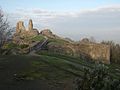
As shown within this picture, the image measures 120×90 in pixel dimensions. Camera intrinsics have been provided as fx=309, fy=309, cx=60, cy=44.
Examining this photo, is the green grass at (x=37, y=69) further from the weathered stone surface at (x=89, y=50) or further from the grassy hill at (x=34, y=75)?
the weathered stone surface at (x=89, y=50)

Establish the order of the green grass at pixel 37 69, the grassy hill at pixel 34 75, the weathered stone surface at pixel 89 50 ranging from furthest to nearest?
1. the weathered stone surface at pixel 89 50
2. the green grass at pixel 37 69
3. the grassy hill at pixel 34 75

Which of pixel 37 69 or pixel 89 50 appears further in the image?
pixel 89 50

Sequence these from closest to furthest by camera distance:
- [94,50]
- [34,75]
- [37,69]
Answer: [34,75] → [37,69] → [94,50]

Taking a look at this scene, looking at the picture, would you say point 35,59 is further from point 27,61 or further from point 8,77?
point 8,77

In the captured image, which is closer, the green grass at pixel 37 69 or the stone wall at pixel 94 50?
the green grass at pixel 37 69

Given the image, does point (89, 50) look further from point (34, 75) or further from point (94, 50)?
point (34, 75)

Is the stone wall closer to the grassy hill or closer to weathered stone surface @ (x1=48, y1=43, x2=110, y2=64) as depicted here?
weathered stone surface @ (x1=48, y1=43, x2=110, y2=64)

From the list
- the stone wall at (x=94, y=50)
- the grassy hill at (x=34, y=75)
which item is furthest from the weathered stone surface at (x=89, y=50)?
the grassy hill at (x=34, y=75)

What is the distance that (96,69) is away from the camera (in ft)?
40.6

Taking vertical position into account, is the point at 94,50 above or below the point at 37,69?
above

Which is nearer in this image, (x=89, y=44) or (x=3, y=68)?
(x=3, y=68)

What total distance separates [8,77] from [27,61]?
29.4 ft

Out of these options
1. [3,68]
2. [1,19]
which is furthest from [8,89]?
[1,19]

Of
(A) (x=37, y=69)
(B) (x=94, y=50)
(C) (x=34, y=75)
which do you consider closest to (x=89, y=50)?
(B) (x=94, y=50)
